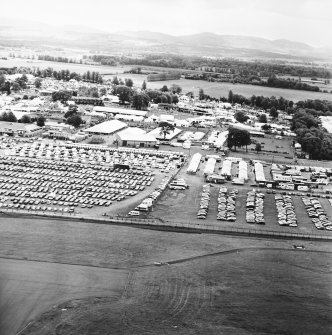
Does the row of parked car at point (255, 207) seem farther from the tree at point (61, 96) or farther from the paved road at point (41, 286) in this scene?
the tree at point (61, 96)

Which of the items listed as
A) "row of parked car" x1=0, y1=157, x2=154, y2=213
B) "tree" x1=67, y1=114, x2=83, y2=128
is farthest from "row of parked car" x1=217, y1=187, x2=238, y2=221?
"tree" x1=67, y1=114, x2=83, y2=128

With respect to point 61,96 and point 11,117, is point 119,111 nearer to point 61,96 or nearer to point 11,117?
point 61,96

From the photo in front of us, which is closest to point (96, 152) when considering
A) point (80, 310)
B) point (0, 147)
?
point (0, 147)

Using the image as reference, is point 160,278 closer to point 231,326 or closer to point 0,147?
point 231,326

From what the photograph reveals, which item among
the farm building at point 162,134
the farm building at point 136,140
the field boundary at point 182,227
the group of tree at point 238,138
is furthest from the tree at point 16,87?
the field boundary at point 182,227

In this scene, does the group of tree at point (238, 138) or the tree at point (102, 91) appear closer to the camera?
the group of tree at point (238, 138)
